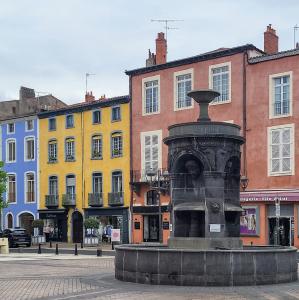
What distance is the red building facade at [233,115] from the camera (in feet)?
133

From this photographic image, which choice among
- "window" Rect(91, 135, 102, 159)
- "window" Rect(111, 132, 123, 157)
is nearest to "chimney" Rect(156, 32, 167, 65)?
"window" Rect(111, 132, 123, 157)

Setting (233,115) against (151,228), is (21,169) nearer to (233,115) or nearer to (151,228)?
(151,228)

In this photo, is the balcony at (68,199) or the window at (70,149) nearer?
the balcony at (68,199)

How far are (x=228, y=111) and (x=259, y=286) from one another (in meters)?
26.8

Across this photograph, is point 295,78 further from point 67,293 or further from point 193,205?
point 67,293

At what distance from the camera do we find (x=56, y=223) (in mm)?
54688

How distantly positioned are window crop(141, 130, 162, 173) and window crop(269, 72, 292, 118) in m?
9.11

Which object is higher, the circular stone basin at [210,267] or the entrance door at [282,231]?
the circular stone basin at [210,267]

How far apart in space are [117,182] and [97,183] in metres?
2.35

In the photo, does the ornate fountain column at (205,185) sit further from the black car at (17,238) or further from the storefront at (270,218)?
the black car at (17,238)

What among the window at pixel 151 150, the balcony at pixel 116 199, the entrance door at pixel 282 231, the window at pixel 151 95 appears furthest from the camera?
the balcony at pixel 116 199

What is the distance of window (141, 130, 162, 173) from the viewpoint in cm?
4697

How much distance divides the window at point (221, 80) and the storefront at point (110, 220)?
11.6 m

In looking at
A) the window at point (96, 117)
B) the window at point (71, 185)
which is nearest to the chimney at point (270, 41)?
the window at point (96, 117)
